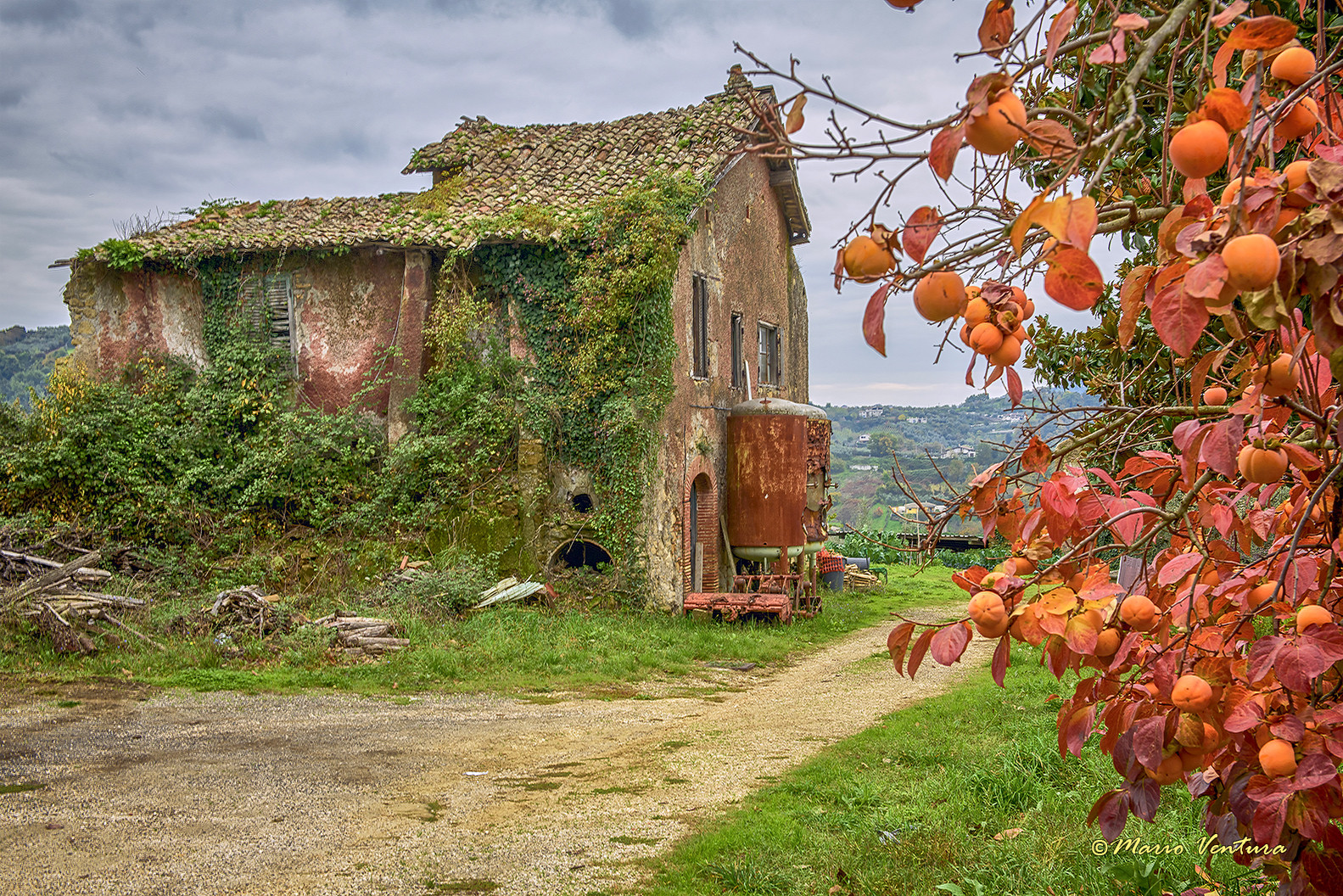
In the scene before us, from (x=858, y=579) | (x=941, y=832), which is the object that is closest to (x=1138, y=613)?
(x=941, y=832)

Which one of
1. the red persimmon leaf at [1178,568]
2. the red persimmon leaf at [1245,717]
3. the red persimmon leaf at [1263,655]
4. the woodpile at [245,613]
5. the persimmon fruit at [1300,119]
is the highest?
the persimmon fruit at [1300,119]

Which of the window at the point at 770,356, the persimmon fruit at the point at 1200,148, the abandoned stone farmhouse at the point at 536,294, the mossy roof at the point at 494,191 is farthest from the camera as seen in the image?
Answer: the window at the point at 770,356

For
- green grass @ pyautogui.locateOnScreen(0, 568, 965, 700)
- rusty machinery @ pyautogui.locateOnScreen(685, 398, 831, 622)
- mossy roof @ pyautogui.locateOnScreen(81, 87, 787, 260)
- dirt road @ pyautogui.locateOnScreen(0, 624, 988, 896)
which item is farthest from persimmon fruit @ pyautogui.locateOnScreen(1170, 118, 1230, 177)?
rusty machinery @ pyautogui.locateOnScreen(685, 398, 831, 622)

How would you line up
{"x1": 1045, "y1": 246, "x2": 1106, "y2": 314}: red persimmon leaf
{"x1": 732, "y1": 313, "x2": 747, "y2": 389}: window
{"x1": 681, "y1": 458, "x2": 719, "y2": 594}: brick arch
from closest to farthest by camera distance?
{"x1": 1045, "y1": 246, "x2": 1106, "y2": 314}: red persimmon leaf < {"x1": 681, "y1": 458, "x2": 719, "y2": 594}: brick arch < {"x1": 732, "y1": 313, "x2": 747, "y2": 389}: window

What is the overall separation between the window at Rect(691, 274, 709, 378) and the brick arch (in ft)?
5.24

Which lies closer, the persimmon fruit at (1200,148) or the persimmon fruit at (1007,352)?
the persimmon fruit at (1200,148)

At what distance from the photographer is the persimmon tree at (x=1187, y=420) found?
1352 mm

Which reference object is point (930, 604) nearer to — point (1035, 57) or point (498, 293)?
point (498, 293)

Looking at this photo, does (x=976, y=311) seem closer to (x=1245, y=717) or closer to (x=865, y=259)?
(x=865, y=259)

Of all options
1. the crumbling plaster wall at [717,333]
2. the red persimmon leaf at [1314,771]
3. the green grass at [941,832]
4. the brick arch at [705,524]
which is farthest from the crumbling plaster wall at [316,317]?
the red persimmon leaf at [1314,771]

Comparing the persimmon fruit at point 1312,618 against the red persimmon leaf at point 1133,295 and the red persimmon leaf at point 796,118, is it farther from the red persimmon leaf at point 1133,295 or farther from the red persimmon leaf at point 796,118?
the red persimmon leaf at point 796,118

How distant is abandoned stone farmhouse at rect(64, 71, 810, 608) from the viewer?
46.0 feet

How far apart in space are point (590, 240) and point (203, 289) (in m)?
6.83

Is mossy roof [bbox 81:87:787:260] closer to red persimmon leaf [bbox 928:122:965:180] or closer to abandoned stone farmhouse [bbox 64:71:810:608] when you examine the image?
abandoned stone farmhouse [bbox 64:71:810:608]
